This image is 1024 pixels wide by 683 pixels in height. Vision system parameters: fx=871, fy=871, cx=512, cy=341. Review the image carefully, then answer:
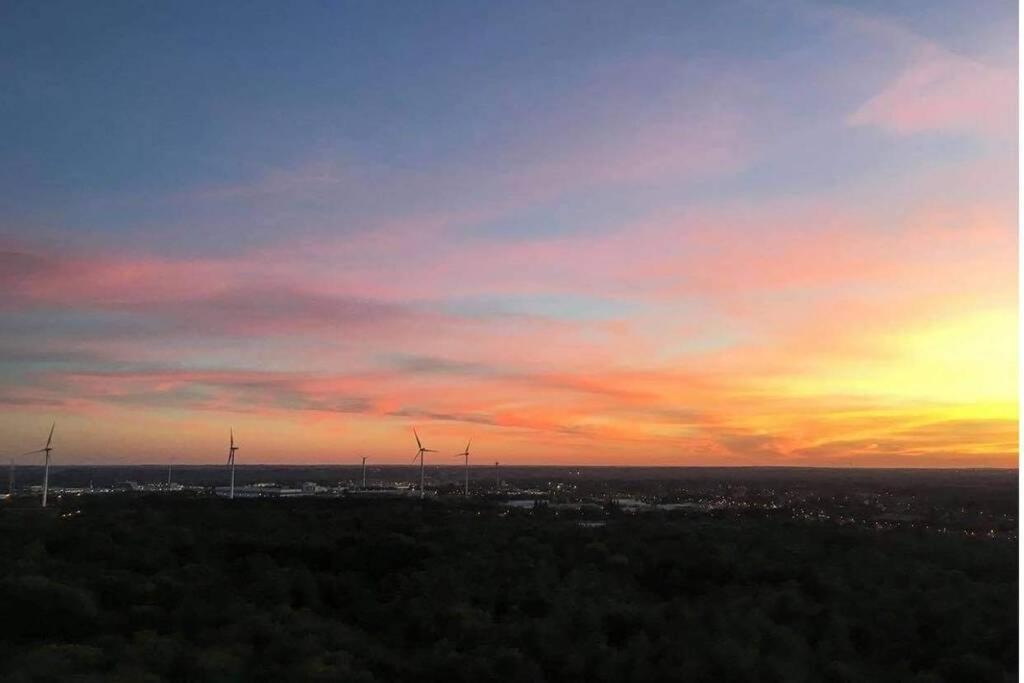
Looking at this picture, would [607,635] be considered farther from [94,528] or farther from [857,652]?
[94,528]

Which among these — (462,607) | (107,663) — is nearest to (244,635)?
(107,663)

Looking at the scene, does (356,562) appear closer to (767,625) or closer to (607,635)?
(607,635)

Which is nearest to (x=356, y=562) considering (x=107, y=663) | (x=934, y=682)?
(x=107, y=663)

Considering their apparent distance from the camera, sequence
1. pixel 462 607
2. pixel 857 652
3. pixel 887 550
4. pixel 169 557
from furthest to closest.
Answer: pixel 887 550
pixel 169 557
pixel 462 607
pixel 857 652

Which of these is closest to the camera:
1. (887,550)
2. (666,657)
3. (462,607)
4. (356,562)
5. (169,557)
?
(666,657)

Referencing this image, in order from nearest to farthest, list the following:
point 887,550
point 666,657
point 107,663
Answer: point 107,663, point 666,657, point 887,550

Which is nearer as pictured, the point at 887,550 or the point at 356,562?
the point at 356,562
